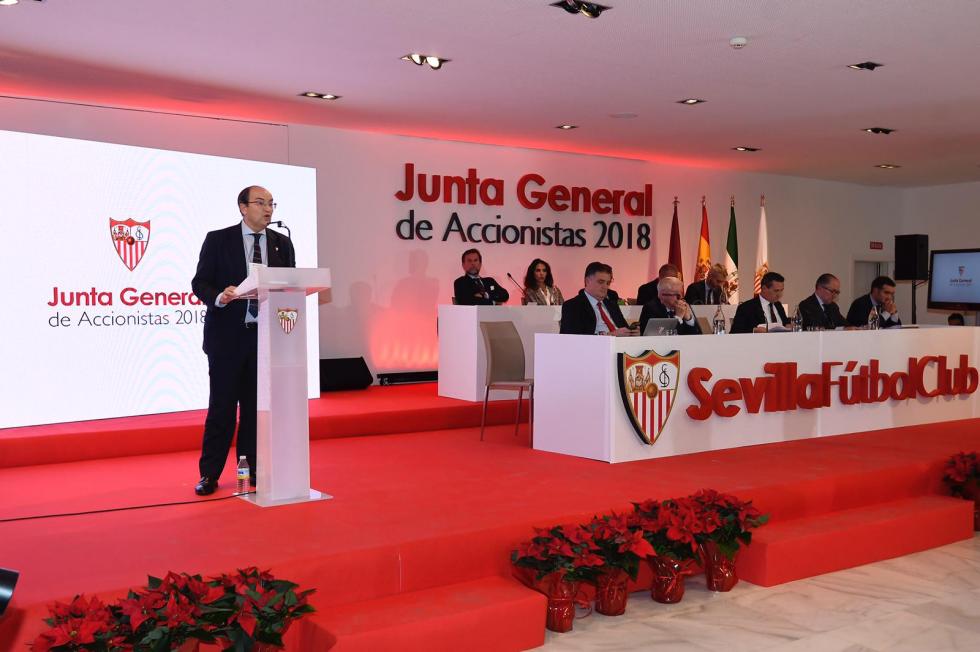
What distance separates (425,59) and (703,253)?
6073 mm

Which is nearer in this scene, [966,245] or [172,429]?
[172,429]

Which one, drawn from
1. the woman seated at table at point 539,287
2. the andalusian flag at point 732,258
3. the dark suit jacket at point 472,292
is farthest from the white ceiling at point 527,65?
the andalusian flag at point 732,258

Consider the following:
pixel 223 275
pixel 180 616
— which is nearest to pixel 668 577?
pixel 180 616

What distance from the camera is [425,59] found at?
689 centimetres

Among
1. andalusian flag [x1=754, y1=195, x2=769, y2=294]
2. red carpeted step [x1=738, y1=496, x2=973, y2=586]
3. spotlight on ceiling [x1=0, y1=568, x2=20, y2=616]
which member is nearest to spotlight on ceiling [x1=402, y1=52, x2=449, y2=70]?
red carpeted step [x1=738, y1=496, x2=973, y2=586]

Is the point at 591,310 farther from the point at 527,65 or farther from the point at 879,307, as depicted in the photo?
the point at 879,307

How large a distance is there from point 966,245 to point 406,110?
31.9 feet

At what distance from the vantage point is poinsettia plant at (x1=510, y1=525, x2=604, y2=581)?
3891 mm

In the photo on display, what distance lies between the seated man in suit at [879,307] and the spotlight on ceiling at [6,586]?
6.79 m

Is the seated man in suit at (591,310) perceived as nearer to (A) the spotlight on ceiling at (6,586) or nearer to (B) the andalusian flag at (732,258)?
(A) the spotlight on ceiling at (6,586)

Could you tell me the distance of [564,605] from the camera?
3.94 meters

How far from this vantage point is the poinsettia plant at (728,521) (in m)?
4.36

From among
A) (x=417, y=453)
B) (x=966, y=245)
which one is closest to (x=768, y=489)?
(x=417, y=453)

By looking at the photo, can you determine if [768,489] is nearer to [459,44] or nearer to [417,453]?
[417,453]
